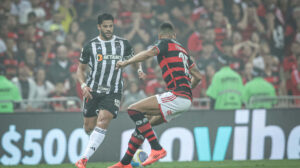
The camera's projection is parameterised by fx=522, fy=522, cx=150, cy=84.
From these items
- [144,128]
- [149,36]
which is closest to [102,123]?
[144,128]

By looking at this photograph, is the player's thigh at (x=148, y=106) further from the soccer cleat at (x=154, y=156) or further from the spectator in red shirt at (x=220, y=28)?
the spectator in red shirt at (x=220, y=28)

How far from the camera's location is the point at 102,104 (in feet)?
28.9

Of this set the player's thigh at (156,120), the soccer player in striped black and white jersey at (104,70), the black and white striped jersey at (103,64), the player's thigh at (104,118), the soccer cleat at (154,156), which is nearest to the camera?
the soccer cleat at (154,156)

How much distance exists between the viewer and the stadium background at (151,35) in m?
14.4

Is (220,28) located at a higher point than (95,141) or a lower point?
higher

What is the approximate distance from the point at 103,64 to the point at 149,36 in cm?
714

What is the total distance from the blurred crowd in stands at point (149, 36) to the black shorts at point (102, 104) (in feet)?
14.1

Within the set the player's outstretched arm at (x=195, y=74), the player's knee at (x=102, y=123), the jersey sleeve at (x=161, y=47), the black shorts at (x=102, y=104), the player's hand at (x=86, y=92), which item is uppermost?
the jersey sleeve at (x=161, y=47)

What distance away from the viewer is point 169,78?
8.12 m

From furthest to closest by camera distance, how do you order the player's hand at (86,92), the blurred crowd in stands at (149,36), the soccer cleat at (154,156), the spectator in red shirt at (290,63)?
the spectator in red shirt at (290,63) → the blurred crowd in stands at (149,36) → the player's hand at (86,92) → the soccer cleat at (154,156)

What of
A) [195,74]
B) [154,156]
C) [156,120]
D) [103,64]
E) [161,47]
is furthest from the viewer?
[103,64]

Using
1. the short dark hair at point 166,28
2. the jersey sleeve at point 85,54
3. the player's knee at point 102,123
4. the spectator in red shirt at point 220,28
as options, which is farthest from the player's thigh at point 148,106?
the spectator in red shirt at point 220,28

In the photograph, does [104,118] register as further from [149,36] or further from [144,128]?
[149,36]

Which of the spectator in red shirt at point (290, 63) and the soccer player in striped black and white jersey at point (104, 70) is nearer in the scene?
the soccer player in striped black and white jersey at point (104, 70)
